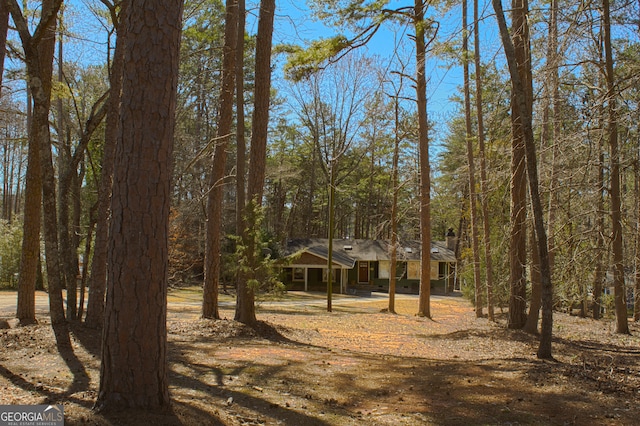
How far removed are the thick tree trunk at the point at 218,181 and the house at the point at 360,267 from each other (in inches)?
955

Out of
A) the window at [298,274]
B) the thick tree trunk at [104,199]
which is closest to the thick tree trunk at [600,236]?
the thick tree trunk at [104,199]

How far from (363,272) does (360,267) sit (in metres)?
A: 0.49

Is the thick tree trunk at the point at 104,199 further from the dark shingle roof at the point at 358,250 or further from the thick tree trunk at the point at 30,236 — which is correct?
the dark shingle roof at the point at 358,250

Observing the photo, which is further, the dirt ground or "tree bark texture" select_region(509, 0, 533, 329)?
"tree bark texture" select_region(509, 0, 533, 329)

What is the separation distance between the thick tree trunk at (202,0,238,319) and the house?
79.6 ft

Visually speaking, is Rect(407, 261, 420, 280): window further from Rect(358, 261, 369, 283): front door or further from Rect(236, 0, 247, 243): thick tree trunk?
Rect(236, 0, 247, 243): thick tree trunk

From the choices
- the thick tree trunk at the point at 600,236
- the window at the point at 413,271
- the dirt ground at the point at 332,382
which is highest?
the thick tree trunk at the point at 600,236

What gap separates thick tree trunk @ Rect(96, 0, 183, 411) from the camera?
3666 millimetres

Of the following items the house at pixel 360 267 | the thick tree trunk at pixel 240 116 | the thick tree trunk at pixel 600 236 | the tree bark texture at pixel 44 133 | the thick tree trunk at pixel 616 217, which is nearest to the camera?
the tree bark texture at pixel 44 133

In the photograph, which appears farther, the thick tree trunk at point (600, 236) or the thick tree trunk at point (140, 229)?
the thick tree trunk at point (600, 236)

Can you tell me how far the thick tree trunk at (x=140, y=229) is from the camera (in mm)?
3666

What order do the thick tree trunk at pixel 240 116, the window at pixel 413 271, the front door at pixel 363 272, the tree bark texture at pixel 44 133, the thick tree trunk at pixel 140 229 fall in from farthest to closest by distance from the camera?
the window at pixel 413 271 → the front door at pixel 363 272 → the thick tree trunk at pixel 240 116 → the tree bark texture at pixel 44 133 → the thick tree trunk at pixel 140 229

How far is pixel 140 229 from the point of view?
3.67 metres

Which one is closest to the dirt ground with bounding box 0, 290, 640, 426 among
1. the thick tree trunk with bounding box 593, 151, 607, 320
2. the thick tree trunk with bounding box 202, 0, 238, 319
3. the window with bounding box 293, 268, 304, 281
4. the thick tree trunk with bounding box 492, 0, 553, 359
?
the thick tree trunk with bounding box 492, 0, 553, 359
